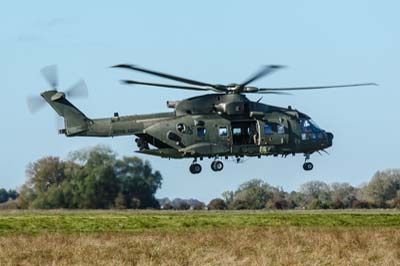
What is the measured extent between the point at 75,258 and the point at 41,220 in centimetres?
1419

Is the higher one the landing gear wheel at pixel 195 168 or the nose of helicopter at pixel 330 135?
the nose of helicopter at pixel 330 135

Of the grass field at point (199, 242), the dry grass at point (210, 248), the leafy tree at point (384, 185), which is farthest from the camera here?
the leafy tree at point (384, 185)

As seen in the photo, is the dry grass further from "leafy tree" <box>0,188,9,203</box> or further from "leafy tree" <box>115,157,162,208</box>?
"leafy tree" <box>0,188,9,203</box>

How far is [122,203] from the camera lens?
79000 millimetres

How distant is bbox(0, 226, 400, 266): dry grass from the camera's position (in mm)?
39500

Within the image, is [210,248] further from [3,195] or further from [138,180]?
[3,195]

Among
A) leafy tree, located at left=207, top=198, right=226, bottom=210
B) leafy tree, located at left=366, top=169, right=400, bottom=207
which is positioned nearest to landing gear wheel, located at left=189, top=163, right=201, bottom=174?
leafy tree, located at left=207, top=198, right=226, bottom=210

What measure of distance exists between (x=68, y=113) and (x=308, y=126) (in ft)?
43.6

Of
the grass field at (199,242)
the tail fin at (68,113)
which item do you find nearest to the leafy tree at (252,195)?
the tail fin at (68,113)

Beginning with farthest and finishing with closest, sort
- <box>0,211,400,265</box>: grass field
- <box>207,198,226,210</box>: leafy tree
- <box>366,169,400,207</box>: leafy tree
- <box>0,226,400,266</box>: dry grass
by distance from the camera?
1. <box>366,169,400,207</box>: leafy tree
2. <box>207,198,226,210</box>: leafy tree
3. <box>0,211,400,265</box>: grass field
4. <box>0,226,400,266</box>: dry grass

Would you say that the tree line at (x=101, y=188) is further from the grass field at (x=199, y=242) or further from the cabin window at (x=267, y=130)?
the grass field at (x=199, y=242)

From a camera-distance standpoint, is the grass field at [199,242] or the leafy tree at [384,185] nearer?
the grass field at [199,242]

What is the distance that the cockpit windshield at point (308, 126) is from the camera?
69.8 metres

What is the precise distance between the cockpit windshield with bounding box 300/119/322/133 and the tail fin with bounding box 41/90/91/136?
1178cm
